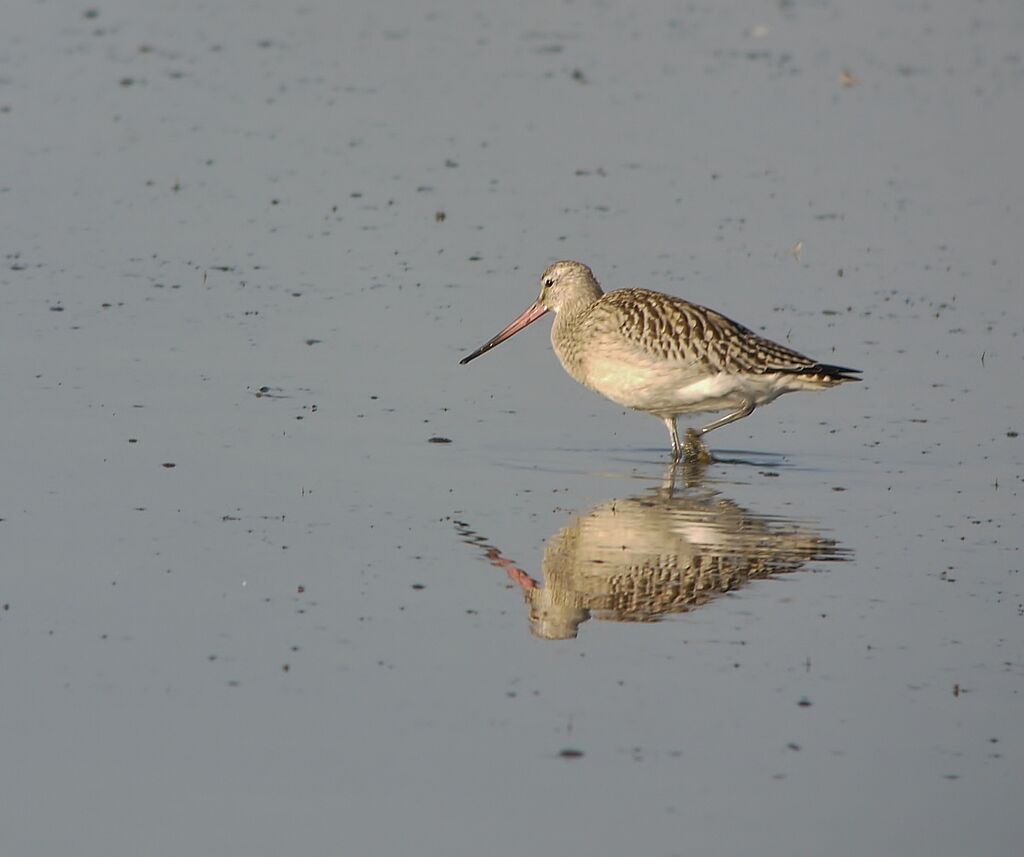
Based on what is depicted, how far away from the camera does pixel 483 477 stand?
10359 millimetres

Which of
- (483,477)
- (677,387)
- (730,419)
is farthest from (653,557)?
(730,419)

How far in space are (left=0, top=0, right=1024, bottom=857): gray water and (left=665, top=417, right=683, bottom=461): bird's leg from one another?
0.29m

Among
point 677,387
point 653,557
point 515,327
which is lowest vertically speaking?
point 653,557

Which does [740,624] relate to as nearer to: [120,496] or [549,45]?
[120,496]

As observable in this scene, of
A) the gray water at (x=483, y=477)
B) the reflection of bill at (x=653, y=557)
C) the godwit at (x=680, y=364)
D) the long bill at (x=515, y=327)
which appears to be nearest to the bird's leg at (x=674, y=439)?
the godwit at (x=680, y=364)

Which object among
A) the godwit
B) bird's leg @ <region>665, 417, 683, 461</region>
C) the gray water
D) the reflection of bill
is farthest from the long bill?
the reflection of bill

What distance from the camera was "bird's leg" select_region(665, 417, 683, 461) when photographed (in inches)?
440

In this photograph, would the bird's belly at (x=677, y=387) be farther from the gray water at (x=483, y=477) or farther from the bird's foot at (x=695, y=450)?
the gray water at (x=483, y=477)

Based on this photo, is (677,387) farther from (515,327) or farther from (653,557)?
(653,557)

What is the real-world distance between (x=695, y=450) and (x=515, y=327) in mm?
1651

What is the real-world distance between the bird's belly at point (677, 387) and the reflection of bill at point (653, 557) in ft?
2.90

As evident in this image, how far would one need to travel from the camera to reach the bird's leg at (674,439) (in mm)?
11164

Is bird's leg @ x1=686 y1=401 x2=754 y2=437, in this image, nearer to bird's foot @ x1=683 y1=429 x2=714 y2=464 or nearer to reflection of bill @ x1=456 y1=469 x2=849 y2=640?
bird's foot @ x1=683 y1=429 x2=714 y2=464

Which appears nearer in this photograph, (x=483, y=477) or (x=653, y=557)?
(x=653, y=557)
